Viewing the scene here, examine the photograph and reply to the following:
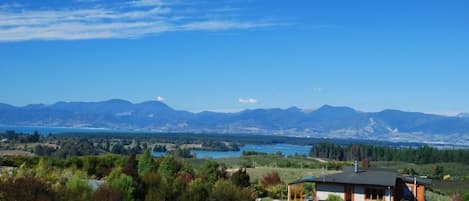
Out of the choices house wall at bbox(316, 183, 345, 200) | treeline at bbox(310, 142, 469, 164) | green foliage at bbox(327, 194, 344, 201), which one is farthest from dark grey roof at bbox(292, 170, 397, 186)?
treeline at bbox(310, 142, 469, 164)

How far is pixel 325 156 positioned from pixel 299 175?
217ft

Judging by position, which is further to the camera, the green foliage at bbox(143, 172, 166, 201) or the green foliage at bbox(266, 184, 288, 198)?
the green foliage at bbox(266, 184, 288, 198)

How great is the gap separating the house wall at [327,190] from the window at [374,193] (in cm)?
125

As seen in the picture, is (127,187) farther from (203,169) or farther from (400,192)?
(400,192)

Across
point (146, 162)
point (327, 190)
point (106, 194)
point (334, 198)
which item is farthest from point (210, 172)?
point (106, 194)

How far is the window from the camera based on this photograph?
Answer: 3184 cm

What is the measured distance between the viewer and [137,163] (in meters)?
37.5

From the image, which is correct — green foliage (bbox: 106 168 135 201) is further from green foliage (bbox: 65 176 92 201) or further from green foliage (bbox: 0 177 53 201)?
green foliage (bbox: 0 177 53 201)

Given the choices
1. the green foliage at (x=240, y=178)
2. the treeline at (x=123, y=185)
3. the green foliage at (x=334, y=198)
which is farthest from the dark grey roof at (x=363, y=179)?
the treeline at (x=123, y=185)

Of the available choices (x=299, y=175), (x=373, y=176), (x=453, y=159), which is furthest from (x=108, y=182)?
(x=453, y=159)

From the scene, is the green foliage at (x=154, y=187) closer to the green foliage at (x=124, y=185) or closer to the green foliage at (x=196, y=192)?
the green foliage at (x=124, y=185)

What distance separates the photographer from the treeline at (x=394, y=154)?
104250 mm

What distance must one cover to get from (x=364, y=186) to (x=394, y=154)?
80.0 metres

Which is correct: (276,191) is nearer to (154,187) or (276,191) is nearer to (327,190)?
(327,190)
